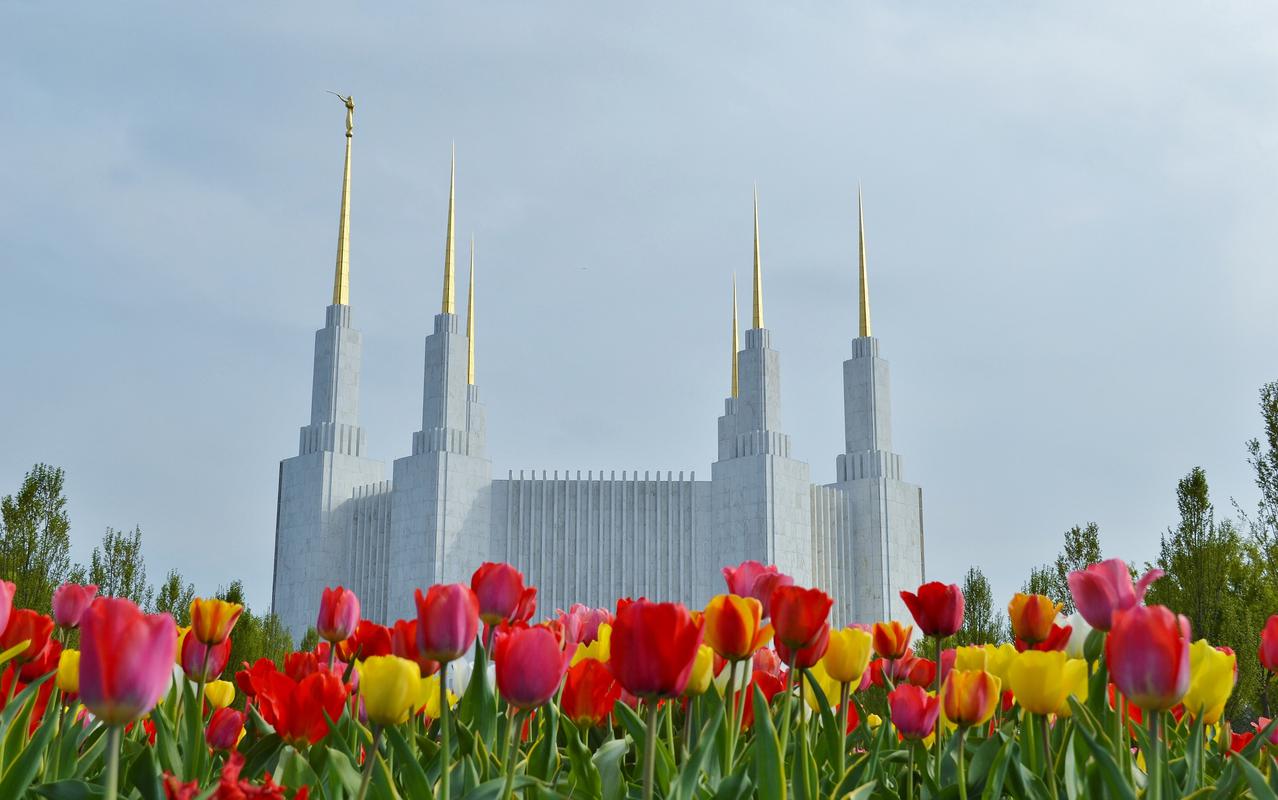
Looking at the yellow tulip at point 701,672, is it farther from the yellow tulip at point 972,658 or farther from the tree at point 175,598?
the tree at point 175,598

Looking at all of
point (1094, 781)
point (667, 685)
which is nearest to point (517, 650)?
point (667, 685)

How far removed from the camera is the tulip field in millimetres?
1044

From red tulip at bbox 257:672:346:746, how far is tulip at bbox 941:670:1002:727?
2.64 ft

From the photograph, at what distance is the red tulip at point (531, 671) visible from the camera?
3.69 ft

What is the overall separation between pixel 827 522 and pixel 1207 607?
1071 centimetres

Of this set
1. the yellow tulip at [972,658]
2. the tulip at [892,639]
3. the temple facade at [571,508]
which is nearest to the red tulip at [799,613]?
the yellow tulip at [972,658]

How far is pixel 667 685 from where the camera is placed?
41.1 inches

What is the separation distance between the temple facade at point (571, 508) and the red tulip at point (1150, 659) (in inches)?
785

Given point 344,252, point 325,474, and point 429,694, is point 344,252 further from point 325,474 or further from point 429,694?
point 429,694

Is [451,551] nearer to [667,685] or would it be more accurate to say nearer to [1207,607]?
[1207,607]

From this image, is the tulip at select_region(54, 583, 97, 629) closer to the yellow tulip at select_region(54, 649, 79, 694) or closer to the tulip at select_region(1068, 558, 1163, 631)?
the yellow tulip at select_region(54, 649, 79, 694)

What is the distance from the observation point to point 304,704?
1.36 metres

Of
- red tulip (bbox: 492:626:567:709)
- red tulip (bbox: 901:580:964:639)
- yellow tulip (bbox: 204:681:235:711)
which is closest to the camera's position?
red tulip (bbox: 492:626:567:709)

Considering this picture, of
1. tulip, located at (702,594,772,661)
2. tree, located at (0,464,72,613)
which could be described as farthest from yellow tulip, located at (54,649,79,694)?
tree, located at (0,464,72,613)
